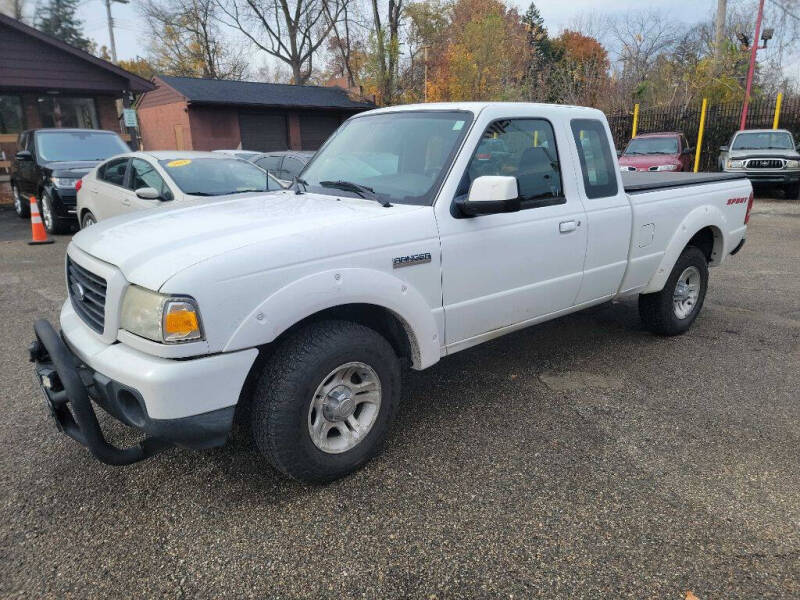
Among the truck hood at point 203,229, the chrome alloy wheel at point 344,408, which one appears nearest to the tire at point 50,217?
the truck hood at point 203,229

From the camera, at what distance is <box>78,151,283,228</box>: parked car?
22.4 feet

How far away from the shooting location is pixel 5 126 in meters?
16.8

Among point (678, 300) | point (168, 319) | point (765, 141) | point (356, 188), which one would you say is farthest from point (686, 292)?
point (765, 141)

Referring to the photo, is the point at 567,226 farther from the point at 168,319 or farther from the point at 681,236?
the point at 168,319

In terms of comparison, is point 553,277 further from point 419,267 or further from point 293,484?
point 293,484

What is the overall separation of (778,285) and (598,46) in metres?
48.9

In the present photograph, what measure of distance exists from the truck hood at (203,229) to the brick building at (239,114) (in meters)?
21.4

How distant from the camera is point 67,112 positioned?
17.6 meters

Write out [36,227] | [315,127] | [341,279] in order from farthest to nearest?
[315,127]
[36,227]
[341,279]

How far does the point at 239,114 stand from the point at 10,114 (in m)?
9.49

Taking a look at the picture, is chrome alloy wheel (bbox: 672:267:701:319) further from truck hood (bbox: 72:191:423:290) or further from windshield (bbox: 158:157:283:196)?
windshield (bbox: 158:157:283:196)

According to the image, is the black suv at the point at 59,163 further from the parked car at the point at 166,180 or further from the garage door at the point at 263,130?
the garage door at the point at 263,130

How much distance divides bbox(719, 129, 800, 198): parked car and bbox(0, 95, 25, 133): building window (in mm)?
19956

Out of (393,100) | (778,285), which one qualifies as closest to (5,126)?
(393,100)
